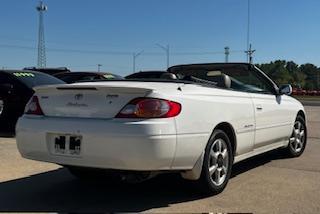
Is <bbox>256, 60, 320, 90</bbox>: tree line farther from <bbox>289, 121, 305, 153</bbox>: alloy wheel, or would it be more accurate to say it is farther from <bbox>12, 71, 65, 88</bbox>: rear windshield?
<bbox>289, 121, 305, 153</bbox>: alloy wheel

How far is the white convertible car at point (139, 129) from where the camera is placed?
4812 mm

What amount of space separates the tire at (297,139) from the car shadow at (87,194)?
1.70 meters

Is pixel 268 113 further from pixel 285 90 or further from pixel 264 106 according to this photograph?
pixel 285 90

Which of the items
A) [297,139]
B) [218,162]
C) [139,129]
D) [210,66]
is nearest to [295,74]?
[297,139]

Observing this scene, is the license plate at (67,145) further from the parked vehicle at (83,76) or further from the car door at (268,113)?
the parked vehicle at (83,76)

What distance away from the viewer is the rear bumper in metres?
4.76

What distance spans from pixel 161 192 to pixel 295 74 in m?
124

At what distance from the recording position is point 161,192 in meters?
5.74

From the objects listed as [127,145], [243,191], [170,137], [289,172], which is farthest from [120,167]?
[289,172]

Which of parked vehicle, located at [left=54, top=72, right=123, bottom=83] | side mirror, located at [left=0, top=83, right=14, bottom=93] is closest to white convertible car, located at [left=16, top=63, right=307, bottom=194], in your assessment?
side mirror, located at [left=0, top=83, right=14, bottom=93]

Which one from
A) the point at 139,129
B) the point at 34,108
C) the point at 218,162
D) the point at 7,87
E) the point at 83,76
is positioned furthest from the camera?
the point at 83,76

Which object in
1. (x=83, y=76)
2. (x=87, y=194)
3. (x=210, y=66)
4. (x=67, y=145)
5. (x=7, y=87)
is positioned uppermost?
(x=210, y=66)

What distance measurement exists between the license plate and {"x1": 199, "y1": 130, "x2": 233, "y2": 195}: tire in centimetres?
128

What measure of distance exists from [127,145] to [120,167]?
9.2 inches
